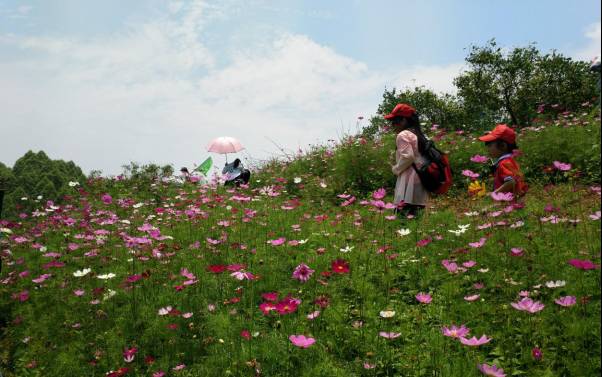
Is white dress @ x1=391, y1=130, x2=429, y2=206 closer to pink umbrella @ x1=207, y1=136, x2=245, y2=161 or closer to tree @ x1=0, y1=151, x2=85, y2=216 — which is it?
pink umbrella @ x1=207, y1=136, x2=245, y2=161

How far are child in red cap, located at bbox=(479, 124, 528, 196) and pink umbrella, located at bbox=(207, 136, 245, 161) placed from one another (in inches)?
298

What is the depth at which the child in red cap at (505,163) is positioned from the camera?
4582mm

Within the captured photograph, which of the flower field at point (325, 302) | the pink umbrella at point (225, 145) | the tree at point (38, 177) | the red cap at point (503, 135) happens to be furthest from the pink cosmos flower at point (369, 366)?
the tree at point (38, 177)

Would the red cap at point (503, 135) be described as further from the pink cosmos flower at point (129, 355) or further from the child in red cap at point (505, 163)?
the pink cosmos flower at point (129, 355)

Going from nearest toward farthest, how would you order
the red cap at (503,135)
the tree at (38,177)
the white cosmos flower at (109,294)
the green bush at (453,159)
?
the white cosmos flower at (109,294) → the red cap at (503,135) → the green bush at (453,159) → the tree at (38,177)

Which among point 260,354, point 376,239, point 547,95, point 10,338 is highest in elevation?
point 547,95

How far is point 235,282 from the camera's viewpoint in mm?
4512

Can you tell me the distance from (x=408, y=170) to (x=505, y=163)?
133cm

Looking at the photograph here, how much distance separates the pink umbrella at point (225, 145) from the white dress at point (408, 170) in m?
6.34

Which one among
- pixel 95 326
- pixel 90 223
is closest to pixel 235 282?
pixel 95 326

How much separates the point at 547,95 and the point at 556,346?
72.5ft

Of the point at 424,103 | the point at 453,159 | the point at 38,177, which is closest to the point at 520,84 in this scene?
the point at 424,103

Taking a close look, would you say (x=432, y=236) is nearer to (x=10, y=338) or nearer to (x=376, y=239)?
(x=376, y=239)

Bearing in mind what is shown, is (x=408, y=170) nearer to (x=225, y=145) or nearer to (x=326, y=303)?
(x=326, y=303)
